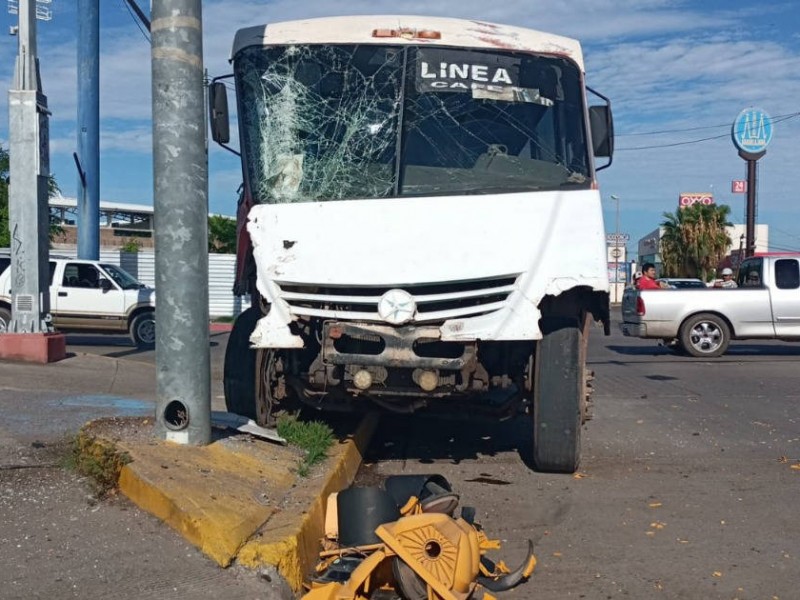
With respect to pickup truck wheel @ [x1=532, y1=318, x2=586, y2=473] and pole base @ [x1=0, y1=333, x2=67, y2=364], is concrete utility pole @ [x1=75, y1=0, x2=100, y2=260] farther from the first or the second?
pickup truck wheel @ [x1=532, y1=318, x2=586, y2=473]

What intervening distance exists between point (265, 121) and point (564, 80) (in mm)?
2241

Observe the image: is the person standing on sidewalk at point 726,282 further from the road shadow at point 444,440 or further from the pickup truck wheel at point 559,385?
the pickup truck wheel at point 559,385

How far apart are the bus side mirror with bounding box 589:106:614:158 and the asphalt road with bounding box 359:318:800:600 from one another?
244cm

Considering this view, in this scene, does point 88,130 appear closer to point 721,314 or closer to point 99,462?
point 721,314

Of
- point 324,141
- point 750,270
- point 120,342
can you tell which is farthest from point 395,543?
point 120,342

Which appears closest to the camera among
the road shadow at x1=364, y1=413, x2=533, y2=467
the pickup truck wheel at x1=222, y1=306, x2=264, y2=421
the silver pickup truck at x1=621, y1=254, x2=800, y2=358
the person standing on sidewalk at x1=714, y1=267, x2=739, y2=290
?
the pickup truck wheel at x1=222, y1=306, x2=264, y2=421

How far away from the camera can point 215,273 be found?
31812mm

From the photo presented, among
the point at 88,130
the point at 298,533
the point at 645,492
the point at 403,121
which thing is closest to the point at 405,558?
the point at 298,533

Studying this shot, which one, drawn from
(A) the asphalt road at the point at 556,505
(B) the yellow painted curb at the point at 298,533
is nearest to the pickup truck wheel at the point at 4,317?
(A) the asphalt road at the point at 556,505

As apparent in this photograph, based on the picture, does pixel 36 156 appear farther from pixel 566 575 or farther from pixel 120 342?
pixel 566 575

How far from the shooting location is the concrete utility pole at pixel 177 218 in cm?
550

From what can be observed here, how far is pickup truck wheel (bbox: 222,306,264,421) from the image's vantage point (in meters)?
7.36

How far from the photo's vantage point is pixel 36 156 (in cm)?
1259

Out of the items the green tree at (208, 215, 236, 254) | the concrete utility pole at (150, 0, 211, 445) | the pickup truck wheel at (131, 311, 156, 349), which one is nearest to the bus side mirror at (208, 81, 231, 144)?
the concrete utility pole at (150, 0, 211, 445)
